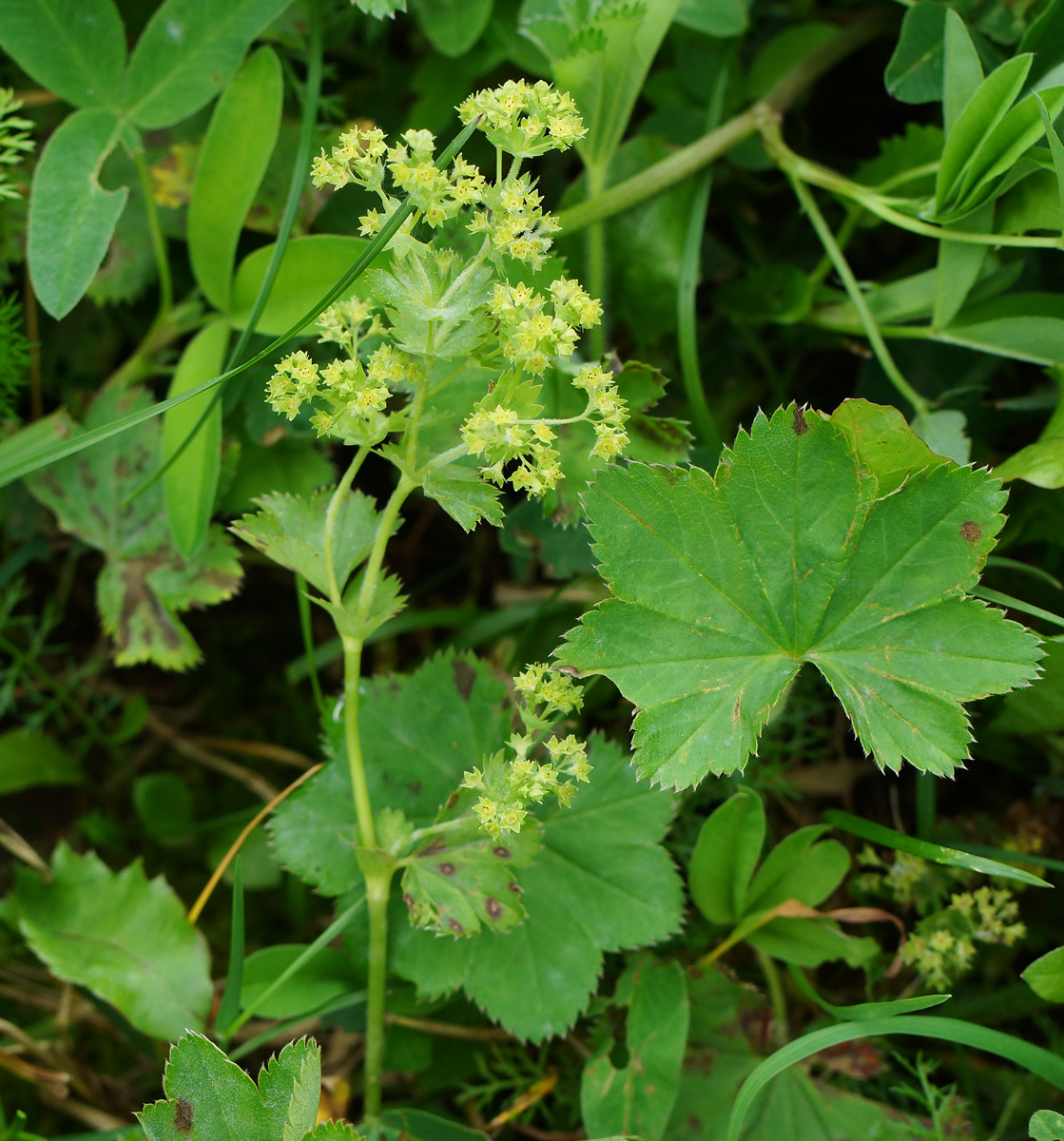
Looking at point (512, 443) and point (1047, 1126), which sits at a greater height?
point (512, 443)

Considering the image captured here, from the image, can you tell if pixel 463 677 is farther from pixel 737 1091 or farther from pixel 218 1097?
pixel 737 1091

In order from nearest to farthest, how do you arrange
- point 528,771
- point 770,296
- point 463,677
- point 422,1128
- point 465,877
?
point 528,771, point 465,877, point 422,1128, point 463,677, point 770,296

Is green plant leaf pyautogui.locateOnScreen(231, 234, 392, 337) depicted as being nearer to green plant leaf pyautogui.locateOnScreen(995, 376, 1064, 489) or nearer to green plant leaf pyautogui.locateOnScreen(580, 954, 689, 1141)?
green plant leaf pyautogui.locateOnScreen(995, 376, 1064, 489)

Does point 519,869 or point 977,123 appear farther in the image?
point 519,869

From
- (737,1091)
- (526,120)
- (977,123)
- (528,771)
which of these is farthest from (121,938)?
(977,123)

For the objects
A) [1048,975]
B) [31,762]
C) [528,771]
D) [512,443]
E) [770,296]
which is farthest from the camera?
[31,762]

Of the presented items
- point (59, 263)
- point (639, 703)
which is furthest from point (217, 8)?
point (639, 703)

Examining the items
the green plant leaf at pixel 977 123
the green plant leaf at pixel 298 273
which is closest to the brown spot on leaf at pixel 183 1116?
the green plant leaf at pixel 298 273

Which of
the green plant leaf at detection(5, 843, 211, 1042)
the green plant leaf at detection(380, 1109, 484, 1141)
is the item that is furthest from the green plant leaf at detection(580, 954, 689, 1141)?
the green plant leaf at detection(5, 843, 211, 1042)
